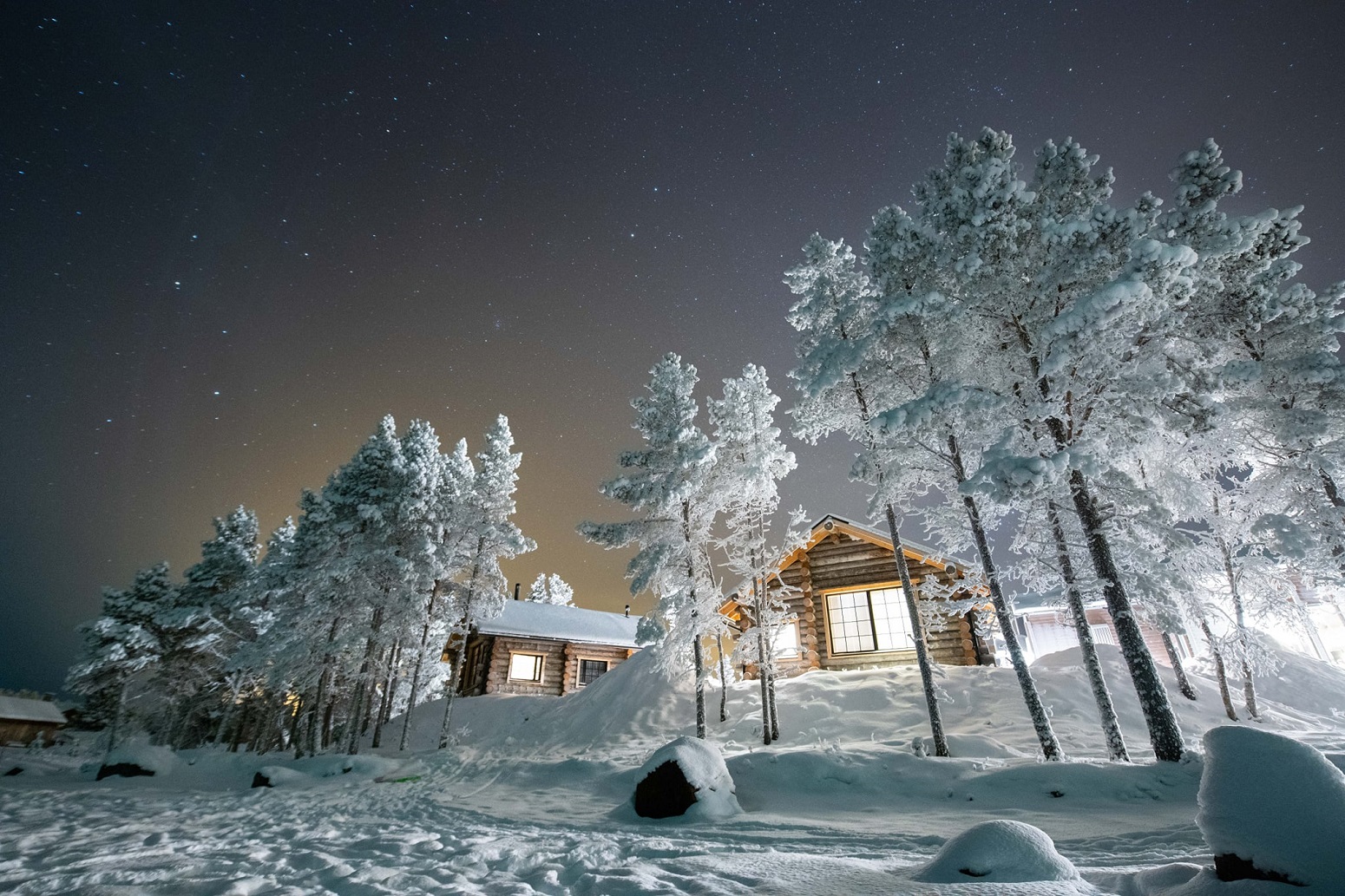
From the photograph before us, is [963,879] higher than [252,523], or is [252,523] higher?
[252,523]

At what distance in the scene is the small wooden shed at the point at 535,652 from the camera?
30172mm

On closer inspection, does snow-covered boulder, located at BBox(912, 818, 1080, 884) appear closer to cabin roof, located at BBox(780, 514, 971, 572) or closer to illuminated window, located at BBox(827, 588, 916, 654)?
cabin roof, located at BBox(780, 514, 971, 572)

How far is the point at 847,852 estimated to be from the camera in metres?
5.42

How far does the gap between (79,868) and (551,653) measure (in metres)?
27.9

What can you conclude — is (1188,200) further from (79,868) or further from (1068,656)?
(79,868)

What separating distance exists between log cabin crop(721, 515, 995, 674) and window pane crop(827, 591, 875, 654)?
0.03m

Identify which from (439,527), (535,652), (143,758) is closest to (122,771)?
(143,758)

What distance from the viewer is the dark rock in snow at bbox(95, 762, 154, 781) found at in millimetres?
15156

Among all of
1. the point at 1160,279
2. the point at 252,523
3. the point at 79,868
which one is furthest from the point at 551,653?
the point at 1160,279

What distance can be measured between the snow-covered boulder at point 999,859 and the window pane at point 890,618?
17178mm

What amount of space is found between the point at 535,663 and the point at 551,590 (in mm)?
24758

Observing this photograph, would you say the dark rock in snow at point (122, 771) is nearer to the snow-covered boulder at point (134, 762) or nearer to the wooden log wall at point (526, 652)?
the snow-covered boulder at point (134, 762)

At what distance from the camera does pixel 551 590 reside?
5569 centimetres

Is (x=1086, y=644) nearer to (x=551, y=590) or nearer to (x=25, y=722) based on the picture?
(x=551, y=590)
